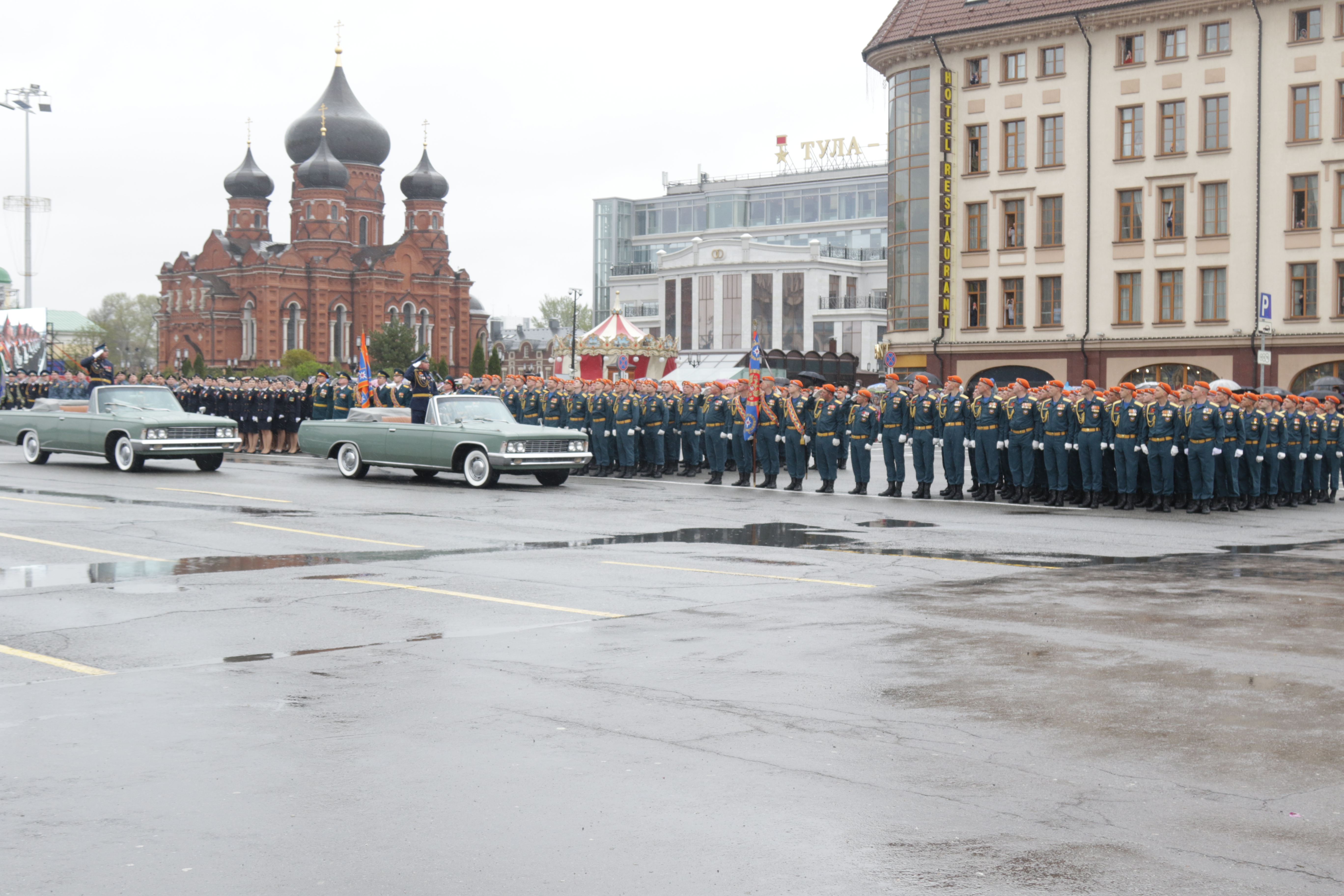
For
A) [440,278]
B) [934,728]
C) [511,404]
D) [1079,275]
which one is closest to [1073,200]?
[1079,275]

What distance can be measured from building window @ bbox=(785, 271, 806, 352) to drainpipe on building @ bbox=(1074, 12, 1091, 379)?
150ft

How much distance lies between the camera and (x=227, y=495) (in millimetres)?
19797

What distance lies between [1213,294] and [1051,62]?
9.57 meters

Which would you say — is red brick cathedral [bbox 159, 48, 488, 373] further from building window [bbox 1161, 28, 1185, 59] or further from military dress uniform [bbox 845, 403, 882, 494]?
military dress uniform [bbox 845, 403, 882, 494]

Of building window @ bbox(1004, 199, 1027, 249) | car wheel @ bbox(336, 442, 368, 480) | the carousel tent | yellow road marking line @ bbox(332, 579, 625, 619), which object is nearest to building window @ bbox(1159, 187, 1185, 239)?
building window @ bbox(1004, 199, 1027, 249)

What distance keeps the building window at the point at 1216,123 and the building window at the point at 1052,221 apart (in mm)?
5023

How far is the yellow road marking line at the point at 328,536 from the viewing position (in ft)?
46.2

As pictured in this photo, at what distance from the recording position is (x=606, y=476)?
2627cm

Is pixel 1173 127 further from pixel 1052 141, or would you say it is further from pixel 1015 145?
pixel 1015 145

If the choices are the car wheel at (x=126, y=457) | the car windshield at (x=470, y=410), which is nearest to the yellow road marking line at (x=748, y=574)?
the car windshield at (x=470, y=410)

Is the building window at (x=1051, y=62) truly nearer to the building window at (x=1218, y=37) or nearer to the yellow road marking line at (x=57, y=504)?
the building window at (x=1218, y=37)

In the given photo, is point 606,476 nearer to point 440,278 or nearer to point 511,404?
point 511,404

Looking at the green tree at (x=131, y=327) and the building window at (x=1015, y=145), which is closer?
the building window at (x=1015, y=145)

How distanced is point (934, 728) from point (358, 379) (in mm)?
26310
